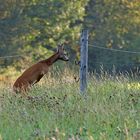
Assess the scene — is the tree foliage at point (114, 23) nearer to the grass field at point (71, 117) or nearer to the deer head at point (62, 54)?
the deer head at point (62, 54)

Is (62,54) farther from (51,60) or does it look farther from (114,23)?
(114,23)

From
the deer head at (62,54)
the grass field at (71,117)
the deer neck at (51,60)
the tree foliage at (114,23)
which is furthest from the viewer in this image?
the tree foliage at (114,23)

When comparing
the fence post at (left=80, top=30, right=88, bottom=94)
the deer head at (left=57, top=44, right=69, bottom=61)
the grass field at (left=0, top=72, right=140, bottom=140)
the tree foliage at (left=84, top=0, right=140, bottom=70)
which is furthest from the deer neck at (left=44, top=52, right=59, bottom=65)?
the tree foliage at (left=84, top=0, right=140, bottom=70)

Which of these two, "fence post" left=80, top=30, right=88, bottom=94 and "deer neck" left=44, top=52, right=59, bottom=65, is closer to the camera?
"fence post" left=80, top=30, right=88, bottom=94

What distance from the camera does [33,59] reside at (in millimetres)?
39250

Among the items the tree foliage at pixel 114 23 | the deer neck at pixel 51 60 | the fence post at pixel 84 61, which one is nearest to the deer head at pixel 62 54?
the deer neck at pixel 51 60

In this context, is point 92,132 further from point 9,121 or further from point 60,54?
point 60,54

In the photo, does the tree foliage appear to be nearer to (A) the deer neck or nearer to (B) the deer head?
(B) the deer head

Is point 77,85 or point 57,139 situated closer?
point 57,139

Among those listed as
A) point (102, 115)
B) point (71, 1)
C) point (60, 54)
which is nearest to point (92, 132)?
point (102, 115)

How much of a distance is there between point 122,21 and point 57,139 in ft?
134

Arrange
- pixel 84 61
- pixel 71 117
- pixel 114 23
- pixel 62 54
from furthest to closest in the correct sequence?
pixel 114 23 < pixel 62 54 < pixel 84 61 < pixel 71 117

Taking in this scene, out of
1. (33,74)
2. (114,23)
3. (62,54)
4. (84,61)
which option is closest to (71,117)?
(84,61)

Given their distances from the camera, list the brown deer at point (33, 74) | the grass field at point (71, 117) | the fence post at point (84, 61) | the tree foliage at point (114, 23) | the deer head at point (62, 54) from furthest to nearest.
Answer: the tree foliage at point (114, 23)
the deer head at point (62, 54)
the brown deer at point (33, 74)
the fence post at point (84, 61)
the grass field at point (71, 117)
